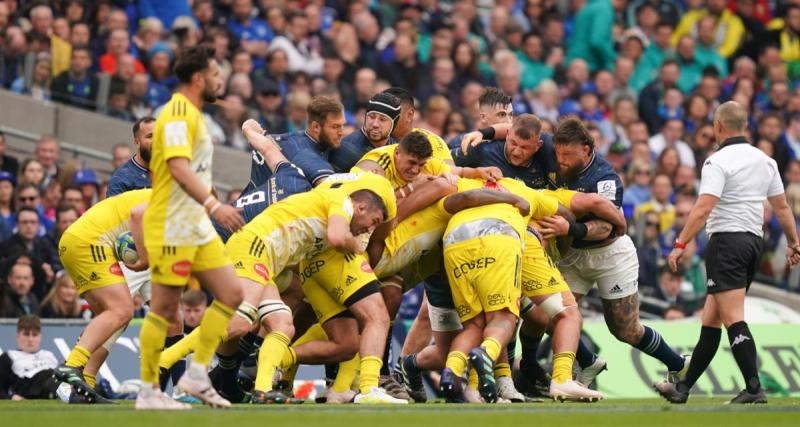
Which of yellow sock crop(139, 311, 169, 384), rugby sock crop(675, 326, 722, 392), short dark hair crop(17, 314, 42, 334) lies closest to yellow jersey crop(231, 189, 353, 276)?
yellow sock crop(139, 311, 169, 384)

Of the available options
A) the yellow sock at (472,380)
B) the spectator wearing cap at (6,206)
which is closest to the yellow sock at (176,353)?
the yellow sock at (472,380)

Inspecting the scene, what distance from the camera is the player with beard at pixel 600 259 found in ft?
43.0

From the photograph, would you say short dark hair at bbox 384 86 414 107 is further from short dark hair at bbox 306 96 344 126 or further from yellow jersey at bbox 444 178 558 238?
yellow jersey at bbox 444 178 558 238

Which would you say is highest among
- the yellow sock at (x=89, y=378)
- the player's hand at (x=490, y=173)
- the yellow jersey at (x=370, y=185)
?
the player's hand at (x=490, y=173)

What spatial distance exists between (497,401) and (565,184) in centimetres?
217

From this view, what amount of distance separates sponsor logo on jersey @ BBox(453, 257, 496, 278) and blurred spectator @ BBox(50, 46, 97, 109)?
26.3ft

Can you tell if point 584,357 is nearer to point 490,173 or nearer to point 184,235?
point 490,173

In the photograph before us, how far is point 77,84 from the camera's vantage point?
1892 centimetres

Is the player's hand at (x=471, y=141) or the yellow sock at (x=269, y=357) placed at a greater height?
the player's hand at (x=471, y=141)

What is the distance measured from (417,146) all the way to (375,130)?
49.8 inches

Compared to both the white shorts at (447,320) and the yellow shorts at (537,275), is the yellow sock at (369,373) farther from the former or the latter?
the yellow shorts at (537,275)

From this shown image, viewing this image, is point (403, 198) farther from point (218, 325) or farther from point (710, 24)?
point (710, 24)

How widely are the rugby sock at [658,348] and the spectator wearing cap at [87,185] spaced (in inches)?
275

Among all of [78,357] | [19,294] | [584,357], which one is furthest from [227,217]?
Answer: [19,294]
